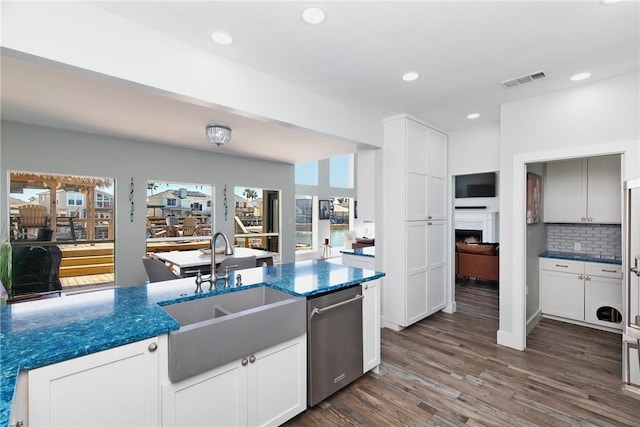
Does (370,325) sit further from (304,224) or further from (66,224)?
(304,224)

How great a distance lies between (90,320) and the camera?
148 cm

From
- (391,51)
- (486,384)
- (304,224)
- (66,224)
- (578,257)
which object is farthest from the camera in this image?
(304,224)

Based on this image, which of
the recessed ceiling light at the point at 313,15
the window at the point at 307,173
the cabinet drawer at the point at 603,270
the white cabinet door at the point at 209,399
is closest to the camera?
the white cabinet door at the point at 209,399

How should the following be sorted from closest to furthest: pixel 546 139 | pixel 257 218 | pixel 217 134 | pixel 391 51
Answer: pixel 391 51 < pixel 546 139 < pixel 217 134 < pixel 257 218

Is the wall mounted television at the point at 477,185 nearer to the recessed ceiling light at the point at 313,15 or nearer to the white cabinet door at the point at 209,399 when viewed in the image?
the recessed ceiling light at the point at 313,15

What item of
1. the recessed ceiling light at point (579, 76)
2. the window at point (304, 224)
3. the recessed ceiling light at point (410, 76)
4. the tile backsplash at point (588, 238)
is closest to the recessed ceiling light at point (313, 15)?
the recessed ceiling light at point (410, 76)

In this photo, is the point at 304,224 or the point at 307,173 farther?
the point at 304,224

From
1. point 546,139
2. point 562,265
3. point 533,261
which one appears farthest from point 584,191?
point 546,139

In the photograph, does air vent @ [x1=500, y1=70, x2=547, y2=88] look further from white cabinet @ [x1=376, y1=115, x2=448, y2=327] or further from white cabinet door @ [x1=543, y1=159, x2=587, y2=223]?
white cabinet door @ [x1=543, y1=159, x2=587, y2=223]

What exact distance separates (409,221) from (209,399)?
107 inches

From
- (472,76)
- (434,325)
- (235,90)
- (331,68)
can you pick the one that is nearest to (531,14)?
(472,76)

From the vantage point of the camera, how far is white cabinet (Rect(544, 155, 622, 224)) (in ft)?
11.6

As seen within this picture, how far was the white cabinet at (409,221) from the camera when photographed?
3514 millimetres

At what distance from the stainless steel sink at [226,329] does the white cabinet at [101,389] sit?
11cm
